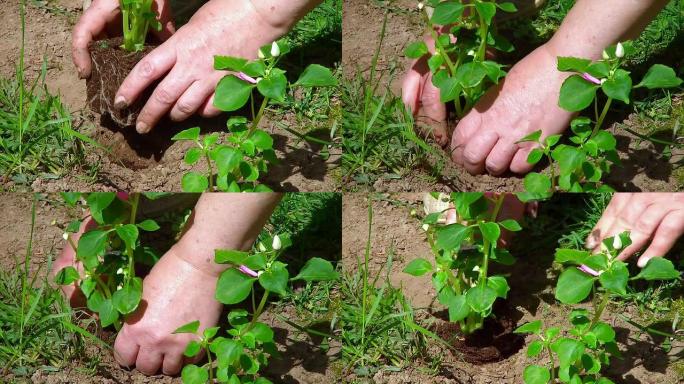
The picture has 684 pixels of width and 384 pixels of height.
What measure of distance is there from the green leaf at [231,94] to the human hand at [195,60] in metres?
0.40

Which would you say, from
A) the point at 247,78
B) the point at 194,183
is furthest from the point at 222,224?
the point at 247,78

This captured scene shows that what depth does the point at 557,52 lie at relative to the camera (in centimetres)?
229

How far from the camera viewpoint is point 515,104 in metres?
2.29

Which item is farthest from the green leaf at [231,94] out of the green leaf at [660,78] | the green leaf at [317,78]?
the green leaf at [660,78]

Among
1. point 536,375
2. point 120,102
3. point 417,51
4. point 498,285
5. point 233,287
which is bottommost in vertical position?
point 536,375

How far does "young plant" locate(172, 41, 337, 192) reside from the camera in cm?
193

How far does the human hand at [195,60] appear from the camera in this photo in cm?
233

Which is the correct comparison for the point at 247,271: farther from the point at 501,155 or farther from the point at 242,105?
the point at 501,155

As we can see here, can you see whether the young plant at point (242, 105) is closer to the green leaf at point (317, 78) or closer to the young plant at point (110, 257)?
the green leaf at point (317, 78)

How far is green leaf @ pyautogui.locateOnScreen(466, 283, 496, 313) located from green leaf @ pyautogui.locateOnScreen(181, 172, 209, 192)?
0.66 metres

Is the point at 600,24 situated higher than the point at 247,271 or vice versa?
the point at 600,24

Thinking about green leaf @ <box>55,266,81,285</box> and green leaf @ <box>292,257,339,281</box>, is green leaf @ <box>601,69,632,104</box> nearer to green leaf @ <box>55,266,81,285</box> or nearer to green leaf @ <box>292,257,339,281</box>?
green leaf @ <box>292,257,339,281</box>

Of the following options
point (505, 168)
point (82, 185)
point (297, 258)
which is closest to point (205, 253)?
point (297, 258)

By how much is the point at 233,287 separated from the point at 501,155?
81cm
